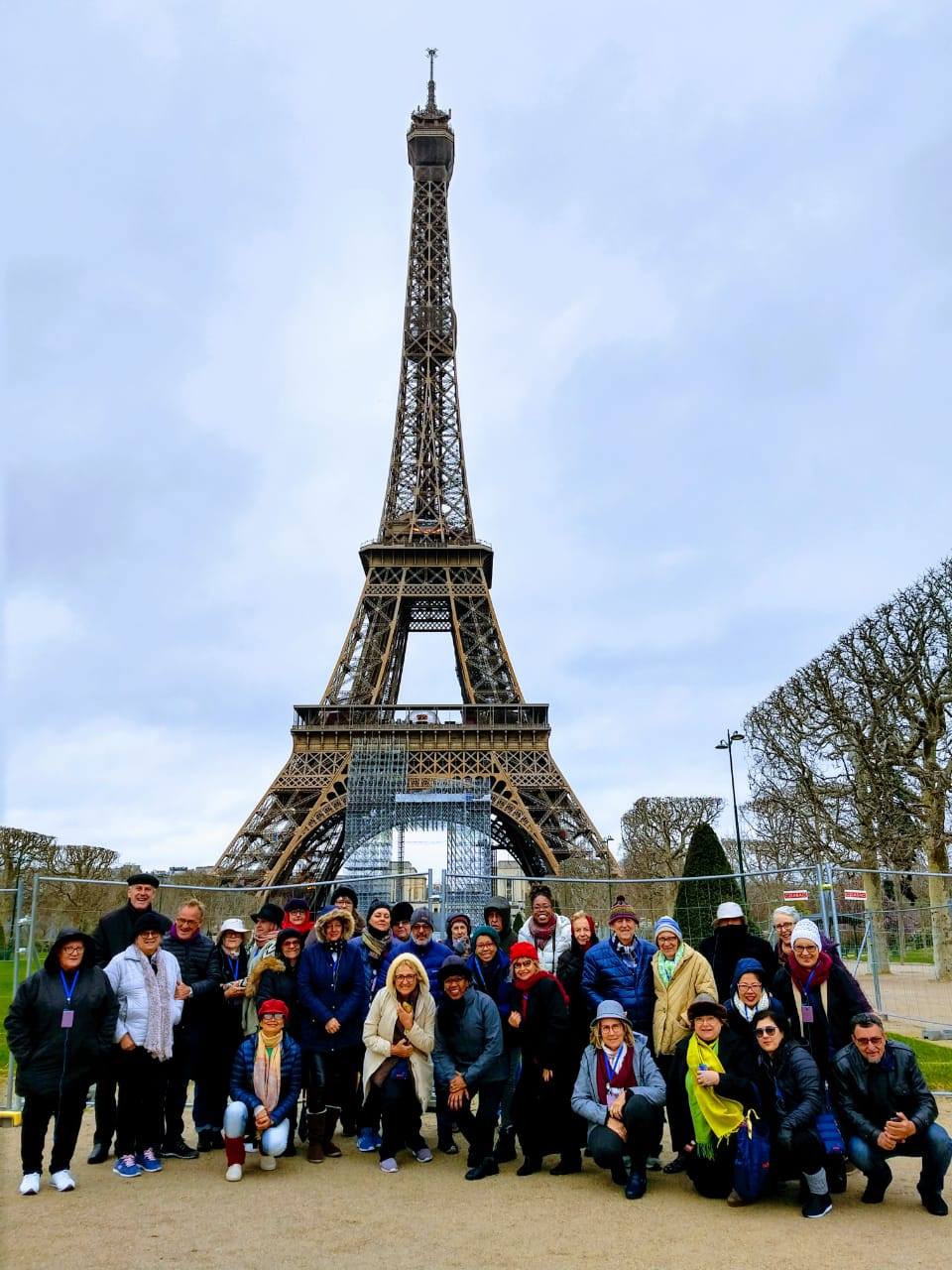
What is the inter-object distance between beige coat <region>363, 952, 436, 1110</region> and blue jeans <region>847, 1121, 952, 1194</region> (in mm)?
2678

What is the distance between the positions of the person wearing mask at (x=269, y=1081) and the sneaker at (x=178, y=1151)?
370 mm

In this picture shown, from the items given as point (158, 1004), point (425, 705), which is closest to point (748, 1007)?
point (158, 1004)

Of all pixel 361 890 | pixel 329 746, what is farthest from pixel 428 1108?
pixel 329 746

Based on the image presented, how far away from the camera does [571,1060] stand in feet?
19.9

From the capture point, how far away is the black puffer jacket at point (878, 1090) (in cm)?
509

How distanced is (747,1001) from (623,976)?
2.99 ft

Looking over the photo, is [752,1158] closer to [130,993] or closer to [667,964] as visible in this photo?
[667,964]

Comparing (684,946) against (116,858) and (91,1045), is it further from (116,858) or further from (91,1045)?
(116,858)

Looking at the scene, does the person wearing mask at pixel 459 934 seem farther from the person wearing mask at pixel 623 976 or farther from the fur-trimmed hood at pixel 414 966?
the person wearing mask at pixel 623 976

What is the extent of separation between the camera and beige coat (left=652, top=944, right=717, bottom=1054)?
6.01 meters

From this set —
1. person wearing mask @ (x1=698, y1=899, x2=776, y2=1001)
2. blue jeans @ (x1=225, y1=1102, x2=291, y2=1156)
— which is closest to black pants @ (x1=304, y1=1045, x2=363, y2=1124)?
blue jeans @ (x1=225, y1=1102, x2=291, y2=1156)

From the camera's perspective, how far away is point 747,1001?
18.3 ft

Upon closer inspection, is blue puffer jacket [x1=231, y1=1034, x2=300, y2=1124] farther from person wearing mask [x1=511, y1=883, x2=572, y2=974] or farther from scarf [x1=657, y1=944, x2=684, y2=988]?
scarf [x1=657, y1=944, x2=684, y2=988]

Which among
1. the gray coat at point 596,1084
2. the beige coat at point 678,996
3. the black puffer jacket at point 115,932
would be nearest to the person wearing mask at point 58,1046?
the black puffer jacket at point 115,932
